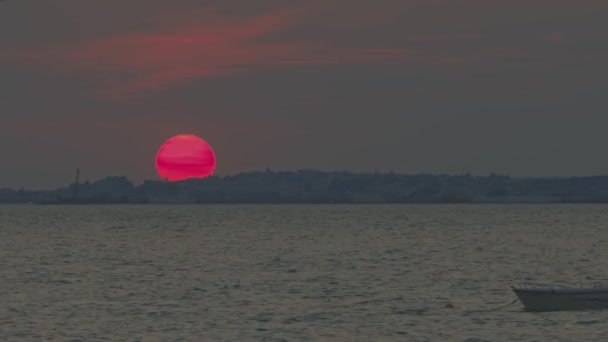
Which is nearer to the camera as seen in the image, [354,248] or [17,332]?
[17,332]

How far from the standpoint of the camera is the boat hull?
62.9 metres

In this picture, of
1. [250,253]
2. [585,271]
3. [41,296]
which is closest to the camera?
[41,296]

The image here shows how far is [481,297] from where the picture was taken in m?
73.5

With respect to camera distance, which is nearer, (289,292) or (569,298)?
(569,298)

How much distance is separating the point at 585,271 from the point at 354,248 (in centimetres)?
4572

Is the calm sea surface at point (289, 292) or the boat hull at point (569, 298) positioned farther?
the boat hull at point (569, 298)

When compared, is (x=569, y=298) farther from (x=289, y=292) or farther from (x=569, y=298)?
(x=289, y=292)

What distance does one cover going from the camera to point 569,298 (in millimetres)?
62906

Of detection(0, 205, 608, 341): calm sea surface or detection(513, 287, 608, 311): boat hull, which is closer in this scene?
detection(0, 205, 608, 341): calm sea surface

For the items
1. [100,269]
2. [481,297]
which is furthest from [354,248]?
[481,297]

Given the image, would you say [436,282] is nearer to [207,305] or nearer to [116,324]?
[207,305]

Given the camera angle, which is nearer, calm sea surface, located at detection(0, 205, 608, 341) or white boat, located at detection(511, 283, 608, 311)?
calm sea surface, located at detection(0, 205, 608, 341)

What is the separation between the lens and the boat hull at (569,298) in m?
62.9

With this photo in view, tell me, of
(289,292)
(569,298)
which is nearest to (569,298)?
(569,298)
